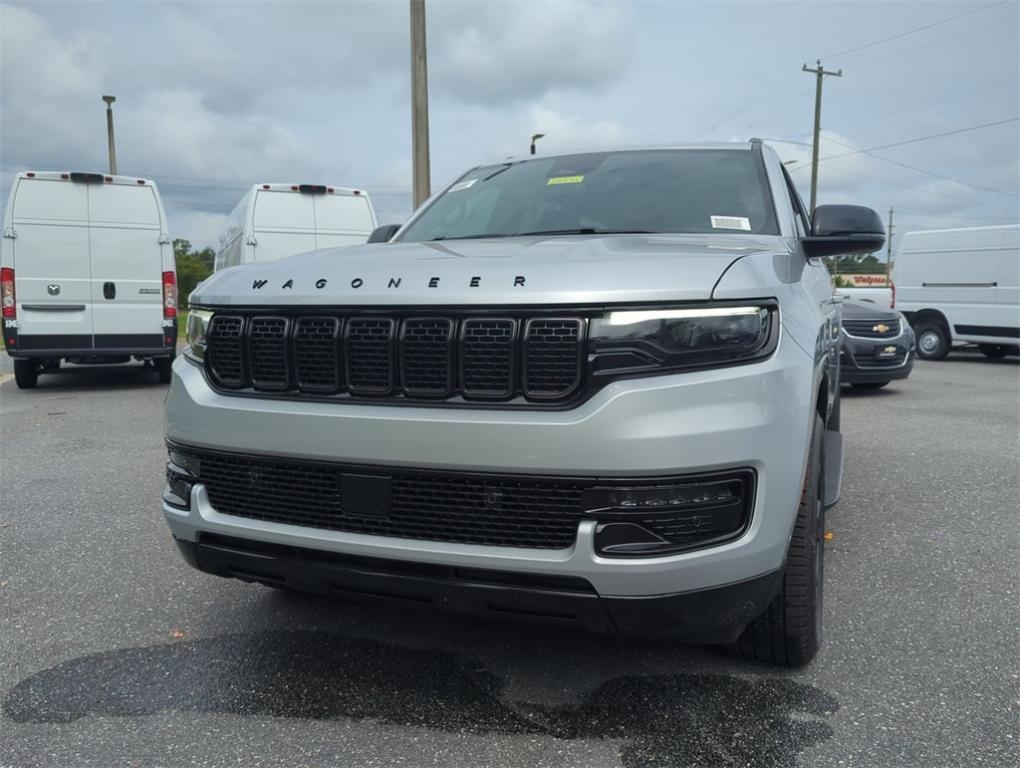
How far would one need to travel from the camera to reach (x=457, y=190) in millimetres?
4305

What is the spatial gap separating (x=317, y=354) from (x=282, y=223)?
9878mm

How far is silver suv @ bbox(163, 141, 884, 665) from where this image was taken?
7.21 ft

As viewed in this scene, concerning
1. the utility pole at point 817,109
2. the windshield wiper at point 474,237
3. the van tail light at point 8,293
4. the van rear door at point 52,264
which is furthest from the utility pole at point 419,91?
the utility pole at point 817,109

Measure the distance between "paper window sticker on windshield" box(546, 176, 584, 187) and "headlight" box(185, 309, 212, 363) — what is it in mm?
1724

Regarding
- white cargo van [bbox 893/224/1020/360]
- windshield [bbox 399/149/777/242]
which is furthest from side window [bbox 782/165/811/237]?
white cargo van [bbox 893/224/1020/360]

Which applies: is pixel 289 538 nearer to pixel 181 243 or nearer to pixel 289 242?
pixel 289 242

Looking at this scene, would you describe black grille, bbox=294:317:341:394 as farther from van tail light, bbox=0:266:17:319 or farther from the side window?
van tail light, bbox=0:266:17:319

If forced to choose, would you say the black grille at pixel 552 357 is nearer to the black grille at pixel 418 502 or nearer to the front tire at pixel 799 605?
the black grille at pixel 418 502

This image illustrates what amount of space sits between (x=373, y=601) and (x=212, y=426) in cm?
70

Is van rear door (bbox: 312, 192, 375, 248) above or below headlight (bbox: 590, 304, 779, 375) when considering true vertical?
above

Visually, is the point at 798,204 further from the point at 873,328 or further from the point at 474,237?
the point at 873,328

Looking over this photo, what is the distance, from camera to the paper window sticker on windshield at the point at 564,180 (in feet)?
12.6

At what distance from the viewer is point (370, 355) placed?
2.42 m

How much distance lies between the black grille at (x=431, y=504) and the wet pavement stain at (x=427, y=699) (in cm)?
59
